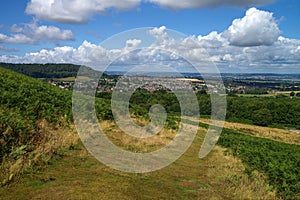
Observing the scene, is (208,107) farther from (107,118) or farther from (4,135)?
(4,135)

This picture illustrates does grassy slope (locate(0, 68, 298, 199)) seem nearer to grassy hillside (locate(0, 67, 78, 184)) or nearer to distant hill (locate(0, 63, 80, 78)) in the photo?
grassy hillside (locate(0, 67, 78, 184))

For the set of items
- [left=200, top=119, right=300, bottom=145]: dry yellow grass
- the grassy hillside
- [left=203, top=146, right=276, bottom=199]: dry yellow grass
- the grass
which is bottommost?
[left=200, top=119, right=300, bottom=145]: dry yellow grass

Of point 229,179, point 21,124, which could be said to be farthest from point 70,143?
point 229,179

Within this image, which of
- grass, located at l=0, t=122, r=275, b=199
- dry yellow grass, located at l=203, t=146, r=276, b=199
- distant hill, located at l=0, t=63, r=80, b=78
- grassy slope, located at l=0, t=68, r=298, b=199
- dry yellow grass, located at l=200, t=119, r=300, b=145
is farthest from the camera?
distant hill, located at l=0, t=63, r=80, b=78

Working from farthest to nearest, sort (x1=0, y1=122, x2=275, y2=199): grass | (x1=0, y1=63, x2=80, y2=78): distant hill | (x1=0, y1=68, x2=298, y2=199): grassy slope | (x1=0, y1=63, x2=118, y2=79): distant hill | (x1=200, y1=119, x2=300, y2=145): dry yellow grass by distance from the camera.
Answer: (x1=0, y1=63, x2=80, y2=78): distant hill → (x1=0, y1=63, x2=118, y2=79): distant hill → (x1=200, y1=119, x2=300, y2=145): dry yellow grass → (x1=0, y1=68, x2=298, y2=199): grassy slope → (x1=0, y1=122, x2=275, y2=199): grass

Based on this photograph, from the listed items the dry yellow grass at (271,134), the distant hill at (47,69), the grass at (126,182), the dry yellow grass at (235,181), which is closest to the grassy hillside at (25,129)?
the grass at (126,182)

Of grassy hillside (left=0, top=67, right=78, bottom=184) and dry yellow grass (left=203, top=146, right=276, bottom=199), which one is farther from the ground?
grassy hillside (left=0, top=67, right=78, bottom=184)

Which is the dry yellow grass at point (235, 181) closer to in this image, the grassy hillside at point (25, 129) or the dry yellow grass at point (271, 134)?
the grassy hillside at point (25, 129)

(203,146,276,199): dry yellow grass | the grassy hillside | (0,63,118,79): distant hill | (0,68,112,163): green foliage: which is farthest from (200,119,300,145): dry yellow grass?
(0,63,118,79): distant hill
